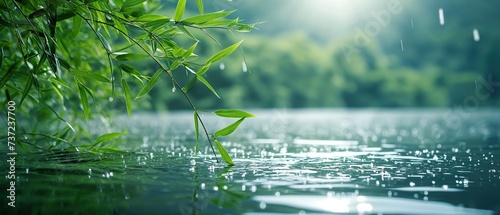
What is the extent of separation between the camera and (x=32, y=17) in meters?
5.02

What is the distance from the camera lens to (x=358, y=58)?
8381 centimetres

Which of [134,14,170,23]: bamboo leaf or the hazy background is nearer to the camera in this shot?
[134,14,170,23]: bamboo leaf

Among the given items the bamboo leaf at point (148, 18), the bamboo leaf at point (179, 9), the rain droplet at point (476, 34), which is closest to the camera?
the bamboo leaf at point (179, 9)

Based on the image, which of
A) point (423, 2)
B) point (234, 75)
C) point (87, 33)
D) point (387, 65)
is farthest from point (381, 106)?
point (87, 33)

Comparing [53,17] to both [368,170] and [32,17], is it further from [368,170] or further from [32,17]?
[368,170]

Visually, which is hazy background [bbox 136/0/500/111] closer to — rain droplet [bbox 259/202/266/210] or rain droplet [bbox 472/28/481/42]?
rain droplet [bbox 472/28/481/42]

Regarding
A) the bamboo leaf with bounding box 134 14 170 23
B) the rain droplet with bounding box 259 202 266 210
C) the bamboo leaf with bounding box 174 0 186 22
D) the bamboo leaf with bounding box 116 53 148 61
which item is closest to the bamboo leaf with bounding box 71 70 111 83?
the bamboo leaf with bounding box 116 53 148 61

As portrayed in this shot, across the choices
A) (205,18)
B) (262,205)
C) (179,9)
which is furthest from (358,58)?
(262,205)

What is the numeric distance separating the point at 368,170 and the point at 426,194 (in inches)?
63.0

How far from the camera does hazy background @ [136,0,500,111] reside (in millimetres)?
69875

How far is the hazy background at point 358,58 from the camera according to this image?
229ft

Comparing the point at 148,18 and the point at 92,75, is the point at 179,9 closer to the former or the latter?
the point at 148,18

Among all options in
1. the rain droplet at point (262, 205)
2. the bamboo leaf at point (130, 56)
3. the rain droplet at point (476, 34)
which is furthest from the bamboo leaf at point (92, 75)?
the rain droplet at point (476, 34)

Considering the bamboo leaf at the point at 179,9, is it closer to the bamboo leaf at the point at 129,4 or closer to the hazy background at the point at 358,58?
the bamboo leaf at the point at 129,4
